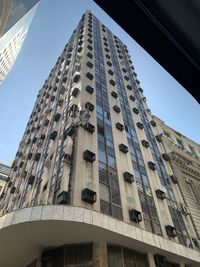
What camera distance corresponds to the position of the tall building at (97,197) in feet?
34.6

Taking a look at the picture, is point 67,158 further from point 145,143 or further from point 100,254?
point 145,143

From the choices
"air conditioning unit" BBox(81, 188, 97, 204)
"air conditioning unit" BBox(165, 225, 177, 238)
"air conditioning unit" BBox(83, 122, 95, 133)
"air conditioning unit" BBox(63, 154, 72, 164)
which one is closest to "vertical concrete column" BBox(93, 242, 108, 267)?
"air conditioning unit" BBox(81, 188, 97, 204)

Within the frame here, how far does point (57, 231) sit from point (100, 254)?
2145 millimetres

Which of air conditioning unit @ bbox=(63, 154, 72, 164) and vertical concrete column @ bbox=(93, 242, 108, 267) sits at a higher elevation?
air conditioning unit @ bbox=(63, 154, 72, 164)

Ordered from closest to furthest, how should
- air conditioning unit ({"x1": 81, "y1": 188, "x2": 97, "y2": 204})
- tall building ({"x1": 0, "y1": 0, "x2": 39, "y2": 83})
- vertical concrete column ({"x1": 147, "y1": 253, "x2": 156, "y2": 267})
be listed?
tall building ({"x1": 0, "y1": 0, "x2": 39, "y2": 83})
air conditioning unit ({"x1": 81, "y1": 188, "x2": 97, "y2": 204})
vertical concrete column ({"x1": 147, "y1": 253, "x2": 156, "y2": 267})

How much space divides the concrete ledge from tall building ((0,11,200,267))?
4 cm

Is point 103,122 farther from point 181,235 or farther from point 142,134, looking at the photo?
point 181,235

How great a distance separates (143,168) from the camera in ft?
60.1

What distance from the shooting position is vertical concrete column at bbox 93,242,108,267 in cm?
1002

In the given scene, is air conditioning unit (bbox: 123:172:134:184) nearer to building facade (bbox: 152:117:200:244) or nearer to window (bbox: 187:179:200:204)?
building facade (bbox: 152:117:200:244)

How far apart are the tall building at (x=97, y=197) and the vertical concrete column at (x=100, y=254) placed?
0.15 feet

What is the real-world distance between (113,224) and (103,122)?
29.7 feet

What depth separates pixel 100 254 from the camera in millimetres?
10539

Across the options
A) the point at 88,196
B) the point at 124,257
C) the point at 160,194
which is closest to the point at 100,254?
the point at 124,257
